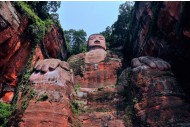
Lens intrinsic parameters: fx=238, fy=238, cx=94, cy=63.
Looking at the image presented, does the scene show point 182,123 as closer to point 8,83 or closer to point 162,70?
point 162,70

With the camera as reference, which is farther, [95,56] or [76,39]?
[76,39]

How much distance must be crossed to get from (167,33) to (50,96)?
19.0ft

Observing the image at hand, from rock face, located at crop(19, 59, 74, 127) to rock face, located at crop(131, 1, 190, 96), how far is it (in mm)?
4678

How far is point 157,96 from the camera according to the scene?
28.6ft

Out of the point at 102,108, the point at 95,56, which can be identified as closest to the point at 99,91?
the point at 102,108

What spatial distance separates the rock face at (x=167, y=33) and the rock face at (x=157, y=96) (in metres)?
0.88

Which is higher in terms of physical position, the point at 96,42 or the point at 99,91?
the point at 96,42

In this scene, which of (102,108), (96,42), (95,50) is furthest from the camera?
(96,42)

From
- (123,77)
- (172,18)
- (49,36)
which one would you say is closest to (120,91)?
(123,77)

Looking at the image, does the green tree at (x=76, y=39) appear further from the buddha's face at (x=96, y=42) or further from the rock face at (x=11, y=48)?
the rock face at (x=11, y=48)

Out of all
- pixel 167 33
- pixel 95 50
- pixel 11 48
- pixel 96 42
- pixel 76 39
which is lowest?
pixel 11 48

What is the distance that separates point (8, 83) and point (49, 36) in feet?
13.8

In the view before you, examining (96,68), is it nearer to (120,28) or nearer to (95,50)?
(95,50)

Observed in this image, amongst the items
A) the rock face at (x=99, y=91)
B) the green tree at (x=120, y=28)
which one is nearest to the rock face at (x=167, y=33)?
the rock face at (x=99, y=91)
